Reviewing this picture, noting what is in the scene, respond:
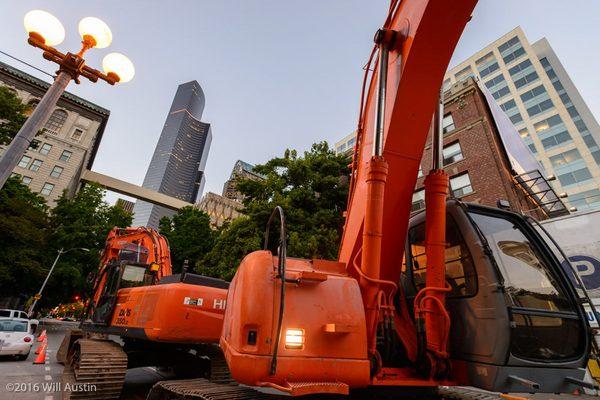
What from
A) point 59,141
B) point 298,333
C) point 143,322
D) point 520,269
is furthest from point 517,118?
point 59,141

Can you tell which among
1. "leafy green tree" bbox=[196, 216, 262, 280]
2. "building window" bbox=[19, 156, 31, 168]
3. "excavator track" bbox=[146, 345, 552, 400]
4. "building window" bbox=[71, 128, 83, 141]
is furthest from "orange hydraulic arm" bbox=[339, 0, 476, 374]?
"building window" bbox=[71, 128, 83, 141]

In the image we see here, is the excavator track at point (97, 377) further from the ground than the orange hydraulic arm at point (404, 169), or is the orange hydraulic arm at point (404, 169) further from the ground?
the orange hydraulic arm at point (404, 169)

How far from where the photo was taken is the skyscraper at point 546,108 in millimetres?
46125

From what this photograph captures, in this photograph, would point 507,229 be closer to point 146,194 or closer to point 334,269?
point 334,269

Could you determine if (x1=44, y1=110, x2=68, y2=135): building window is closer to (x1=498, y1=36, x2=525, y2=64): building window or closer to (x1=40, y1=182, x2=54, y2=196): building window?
(x1=40, y1=182, x2=54, y2=196): building window

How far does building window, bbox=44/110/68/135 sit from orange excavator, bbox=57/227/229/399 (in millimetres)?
58787

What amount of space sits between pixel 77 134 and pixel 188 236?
4024 cm

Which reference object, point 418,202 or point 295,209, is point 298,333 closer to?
point 295,209

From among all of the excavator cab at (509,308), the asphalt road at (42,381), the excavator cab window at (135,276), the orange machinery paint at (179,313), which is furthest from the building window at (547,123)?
the excavator cab window at (135,276)

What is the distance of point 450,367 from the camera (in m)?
2.78

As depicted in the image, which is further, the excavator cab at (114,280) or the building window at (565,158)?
the building window at (565,158)

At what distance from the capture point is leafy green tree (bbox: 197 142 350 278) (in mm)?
15438

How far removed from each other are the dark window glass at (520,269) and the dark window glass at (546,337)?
0.40 feet

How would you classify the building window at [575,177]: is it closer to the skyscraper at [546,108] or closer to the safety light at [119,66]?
the skyscraper at [546,108]
